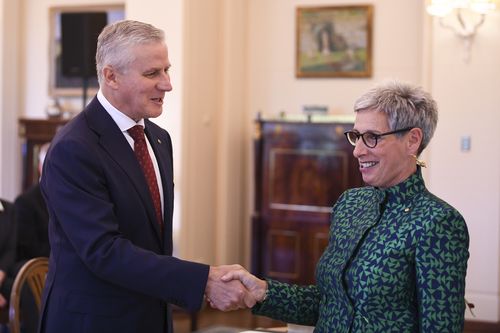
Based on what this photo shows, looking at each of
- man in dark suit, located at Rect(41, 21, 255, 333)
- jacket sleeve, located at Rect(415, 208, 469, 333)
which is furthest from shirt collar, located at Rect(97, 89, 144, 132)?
jacket sleeve, located at Rect(415, 208, 469, 333)

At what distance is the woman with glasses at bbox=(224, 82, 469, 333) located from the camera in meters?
1.90

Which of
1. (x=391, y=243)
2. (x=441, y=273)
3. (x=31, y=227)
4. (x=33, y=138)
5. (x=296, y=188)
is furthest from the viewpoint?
(x=33, y=138)

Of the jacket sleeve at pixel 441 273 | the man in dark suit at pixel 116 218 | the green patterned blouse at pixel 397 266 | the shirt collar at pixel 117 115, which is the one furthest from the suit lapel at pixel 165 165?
the jacket sleeve at pixel 441 273

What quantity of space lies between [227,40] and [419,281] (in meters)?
5.20

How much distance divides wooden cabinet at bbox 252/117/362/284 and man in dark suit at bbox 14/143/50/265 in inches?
84.8

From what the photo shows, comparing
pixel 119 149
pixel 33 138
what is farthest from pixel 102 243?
pixel 33 138

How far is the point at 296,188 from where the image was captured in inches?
255

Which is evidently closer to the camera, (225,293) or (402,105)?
(402,105)

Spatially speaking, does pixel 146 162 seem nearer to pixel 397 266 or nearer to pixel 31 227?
pixel 397 266

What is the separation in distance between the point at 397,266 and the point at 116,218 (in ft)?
2.57

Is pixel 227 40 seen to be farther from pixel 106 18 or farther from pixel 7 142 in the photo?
pixel 7 142

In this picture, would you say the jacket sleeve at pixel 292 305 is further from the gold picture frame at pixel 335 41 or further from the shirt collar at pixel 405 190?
the gold picture frame at pixel 335 41

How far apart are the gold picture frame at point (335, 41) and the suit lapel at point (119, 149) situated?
4.84 meters

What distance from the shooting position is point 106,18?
679cm
